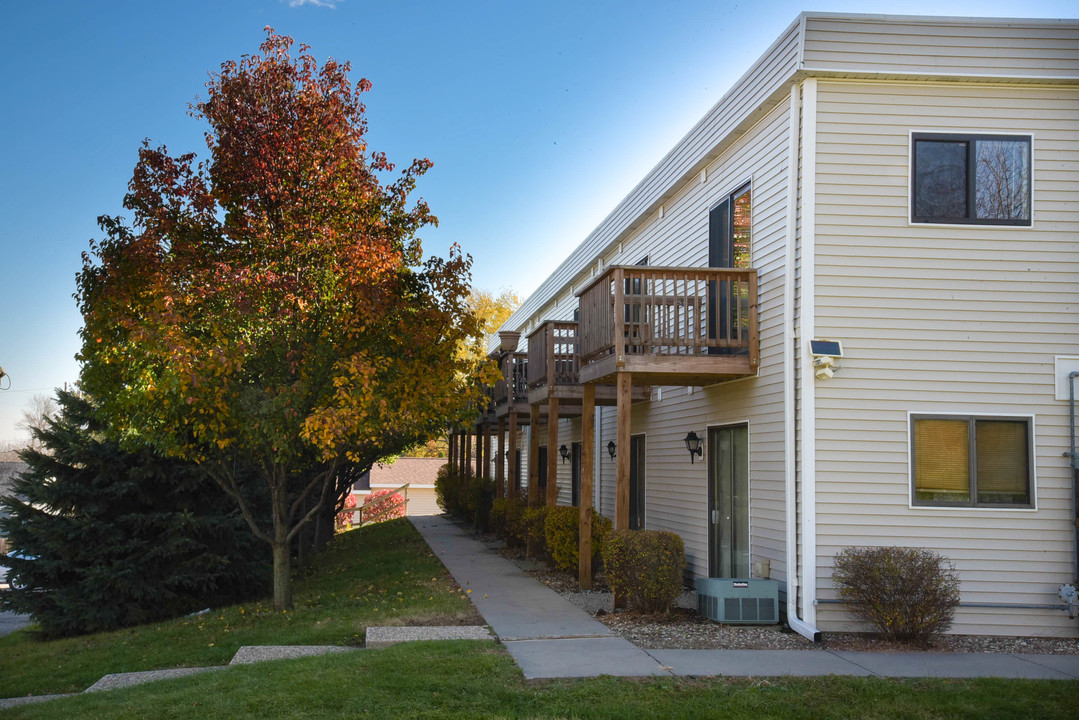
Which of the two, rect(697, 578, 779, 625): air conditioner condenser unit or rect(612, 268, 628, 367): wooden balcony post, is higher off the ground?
rect(612, 268, 628, 367): wooden balcony post

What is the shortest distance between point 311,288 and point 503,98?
29.2ft

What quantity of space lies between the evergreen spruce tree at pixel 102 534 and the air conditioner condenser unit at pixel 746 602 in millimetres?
8921

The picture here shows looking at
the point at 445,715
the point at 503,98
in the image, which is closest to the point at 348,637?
the point at 445,715

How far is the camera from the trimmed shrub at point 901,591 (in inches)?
318

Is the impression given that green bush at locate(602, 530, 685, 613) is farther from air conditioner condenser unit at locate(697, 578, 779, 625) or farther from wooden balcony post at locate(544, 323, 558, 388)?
wooden balcony post at locate(544, 323, 558, 388)

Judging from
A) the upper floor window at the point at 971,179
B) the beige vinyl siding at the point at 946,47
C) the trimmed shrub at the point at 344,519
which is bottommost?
the trimmed shrub at the point at 344,519

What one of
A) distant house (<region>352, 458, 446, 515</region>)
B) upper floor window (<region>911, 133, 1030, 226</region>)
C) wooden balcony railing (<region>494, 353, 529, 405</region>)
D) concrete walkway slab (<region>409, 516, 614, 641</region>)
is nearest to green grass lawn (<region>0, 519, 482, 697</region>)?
concrete walkway slab (<region>409, 516, 614, 641</region>)

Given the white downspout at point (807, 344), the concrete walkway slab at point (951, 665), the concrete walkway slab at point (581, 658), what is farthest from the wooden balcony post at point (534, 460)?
the concrete walkway slab at point (951, 665)

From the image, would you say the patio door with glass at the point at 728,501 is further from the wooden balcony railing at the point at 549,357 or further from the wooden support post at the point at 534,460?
the wooden support post at the point at 534,460

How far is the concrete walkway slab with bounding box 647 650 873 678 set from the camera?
22.3ft

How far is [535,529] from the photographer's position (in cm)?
1498

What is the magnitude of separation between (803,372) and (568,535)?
5290mm

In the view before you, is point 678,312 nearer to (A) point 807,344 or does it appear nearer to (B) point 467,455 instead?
(A) point 807,344

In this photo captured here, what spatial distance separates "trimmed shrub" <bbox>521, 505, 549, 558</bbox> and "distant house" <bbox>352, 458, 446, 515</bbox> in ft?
106
